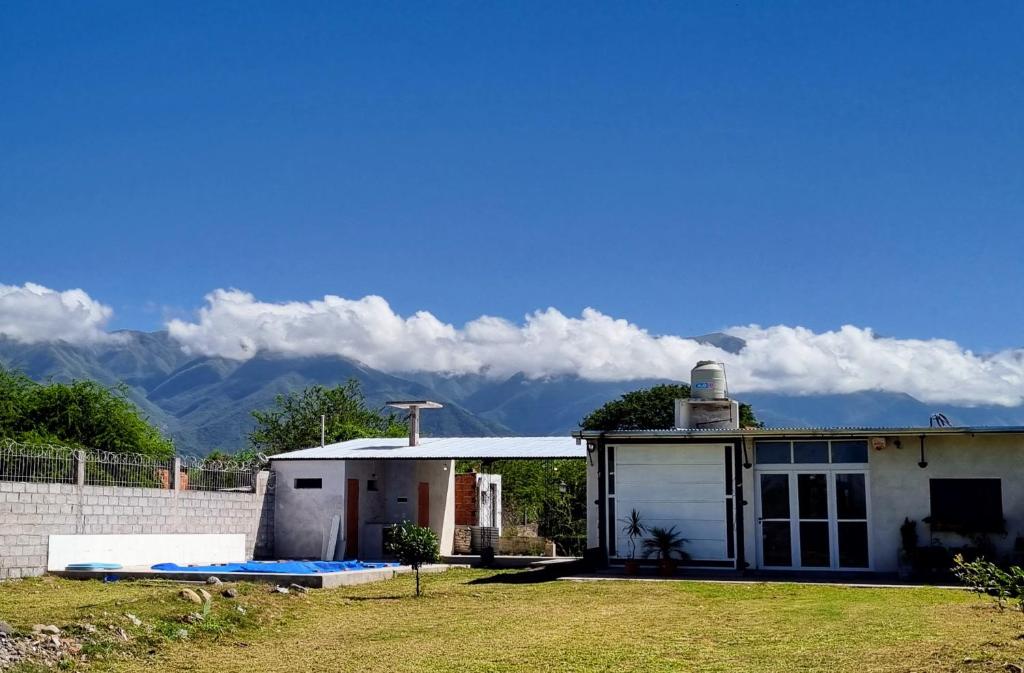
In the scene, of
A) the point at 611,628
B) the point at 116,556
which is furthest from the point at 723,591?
the point at 116,556

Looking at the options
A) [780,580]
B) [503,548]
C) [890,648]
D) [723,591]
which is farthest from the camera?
[503,548]

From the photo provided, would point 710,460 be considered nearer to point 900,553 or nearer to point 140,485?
point 900,553

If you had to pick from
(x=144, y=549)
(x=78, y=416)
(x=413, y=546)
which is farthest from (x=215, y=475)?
(x=78, y=416)

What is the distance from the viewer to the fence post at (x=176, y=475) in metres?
21.7

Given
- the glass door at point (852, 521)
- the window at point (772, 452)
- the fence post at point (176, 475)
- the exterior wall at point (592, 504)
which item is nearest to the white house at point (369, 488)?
the exterior wall at point (592, 504)

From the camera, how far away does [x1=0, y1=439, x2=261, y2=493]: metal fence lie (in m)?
18.0

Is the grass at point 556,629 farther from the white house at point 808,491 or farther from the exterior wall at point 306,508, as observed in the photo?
the exterior wall at point 306,508

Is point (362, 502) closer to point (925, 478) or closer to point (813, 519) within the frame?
point (813, 519)

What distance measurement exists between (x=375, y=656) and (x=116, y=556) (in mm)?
11247

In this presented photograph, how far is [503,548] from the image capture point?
2744 cm

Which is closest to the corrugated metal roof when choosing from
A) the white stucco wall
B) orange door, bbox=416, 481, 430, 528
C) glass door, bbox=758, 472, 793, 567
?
orange door, bbox=416, 481, 430, 528

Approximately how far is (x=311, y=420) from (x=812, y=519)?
138 feet

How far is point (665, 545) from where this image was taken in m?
19.2

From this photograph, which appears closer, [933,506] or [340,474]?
[933,506]
